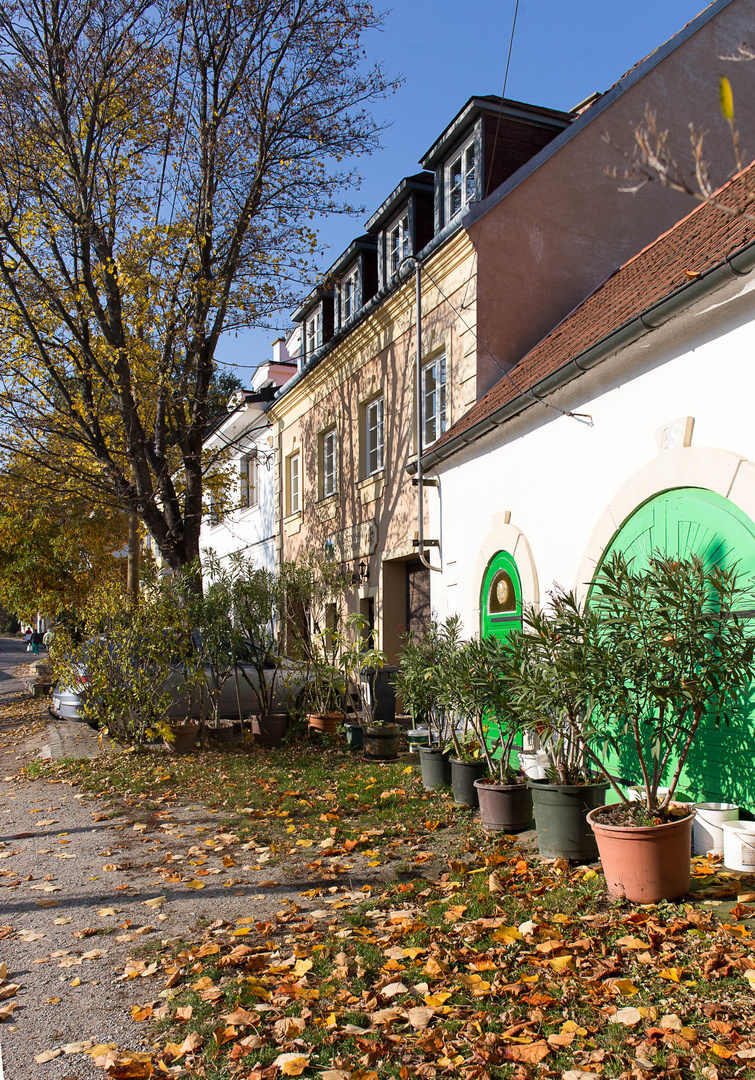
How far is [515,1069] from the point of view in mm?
2934

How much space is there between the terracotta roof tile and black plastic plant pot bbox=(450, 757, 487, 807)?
359 centimetres

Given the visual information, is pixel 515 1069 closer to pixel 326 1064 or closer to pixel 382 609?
pixel 326 1064

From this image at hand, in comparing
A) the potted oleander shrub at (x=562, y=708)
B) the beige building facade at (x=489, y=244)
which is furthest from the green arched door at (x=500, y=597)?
the potted oleander shrub at (x=562, y=708)

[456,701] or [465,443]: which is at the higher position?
[465,443]

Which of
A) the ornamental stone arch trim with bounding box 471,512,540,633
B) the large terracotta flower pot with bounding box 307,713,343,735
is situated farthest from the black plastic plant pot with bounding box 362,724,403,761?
the ornamental stone arch trim with bounding box 471,512,540,633

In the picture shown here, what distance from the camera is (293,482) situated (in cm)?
1906

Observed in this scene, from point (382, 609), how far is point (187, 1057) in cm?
1042

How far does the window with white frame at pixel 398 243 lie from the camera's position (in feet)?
44.3

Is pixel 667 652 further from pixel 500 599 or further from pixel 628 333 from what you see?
pixel 500 599

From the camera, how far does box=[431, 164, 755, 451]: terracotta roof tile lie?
6.25 metres

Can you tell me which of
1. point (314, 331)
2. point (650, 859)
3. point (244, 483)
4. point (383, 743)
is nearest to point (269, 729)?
point (383, 743)

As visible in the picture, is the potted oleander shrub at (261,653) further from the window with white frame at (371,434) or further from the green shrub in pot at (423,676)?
the green shrub in pot at (423,676)

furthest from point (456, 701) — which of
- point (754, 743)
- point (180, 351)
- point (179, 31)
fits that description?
point (179, 31)

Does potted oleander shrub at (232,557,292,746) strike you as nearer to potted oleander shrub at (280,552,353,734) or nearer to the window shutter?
potted oleander shrub at (280,552,353,734)
